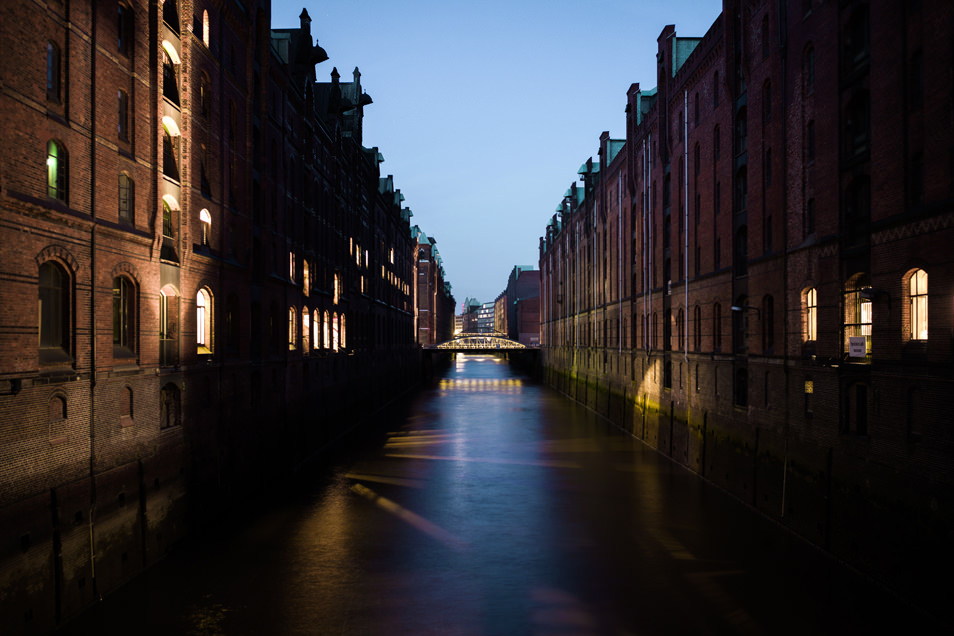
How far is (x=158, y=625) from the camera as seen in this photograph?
13523mm

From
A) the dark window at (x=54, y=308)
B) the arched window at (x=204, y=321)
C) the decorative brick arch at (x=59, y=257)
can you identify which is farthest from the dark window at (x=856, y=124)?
the arched window at (x=204, y=321)

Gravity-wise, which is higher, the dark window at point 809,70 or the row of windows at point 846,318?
the dark window at point 809,70

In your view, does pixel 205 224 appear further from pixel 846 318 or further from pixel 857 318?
pixel 857 318

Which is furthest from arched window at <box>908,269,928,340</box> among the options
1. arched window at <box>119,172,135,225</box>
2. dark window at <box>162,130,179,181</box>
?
dark window at <box>162,130,179,181</box>

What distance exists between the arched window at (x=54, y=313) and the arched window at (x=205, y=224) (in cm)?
735

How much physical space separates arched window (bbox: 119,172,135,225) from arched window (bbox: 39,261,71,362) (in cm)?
269

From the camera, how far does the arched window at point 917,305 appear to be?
13.9m

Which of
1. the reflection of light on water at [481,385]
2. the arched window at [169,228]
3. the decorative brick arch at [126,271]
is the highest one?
the arched window at [169,228]

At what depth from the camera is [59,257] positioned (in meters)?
13.1

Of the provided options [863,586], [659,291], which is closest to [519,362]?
[659,291]

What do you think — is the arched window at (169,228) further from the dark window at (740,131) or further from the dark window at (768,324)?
the dark window at (740,131)

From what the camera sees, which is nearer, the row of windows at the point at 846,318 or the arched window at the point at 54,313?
the arched window at the point at 54,313

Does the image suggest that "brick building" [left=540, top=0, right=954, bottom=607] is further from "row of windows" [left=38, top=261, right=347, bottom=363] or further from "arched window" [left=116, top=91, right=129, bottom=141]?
"arched window" [left=116, top=91, right=129, bottom=141]

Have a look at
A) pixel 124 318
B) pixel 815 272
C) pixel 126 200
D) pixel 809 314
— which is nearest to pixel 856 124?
pixel 815 272
